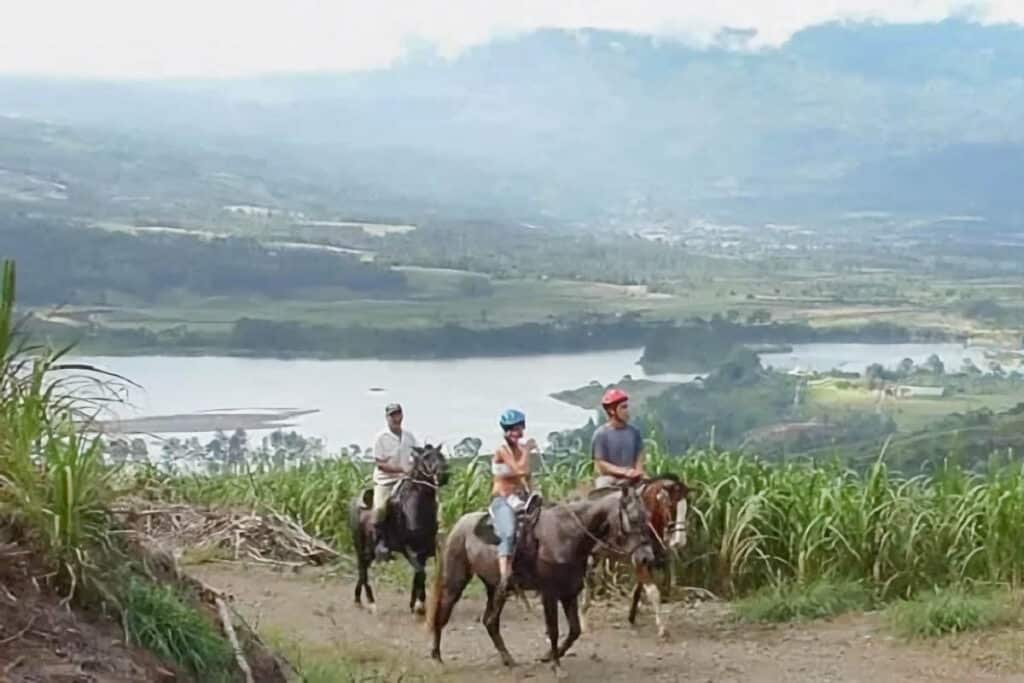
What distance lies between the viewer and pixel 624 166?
46438mm

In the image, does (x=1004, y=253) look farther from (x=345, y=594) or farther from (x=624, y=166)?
(x=345, y=594)

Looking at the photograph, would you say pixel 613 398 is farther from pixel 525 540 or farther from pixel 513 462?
pixel 525 540

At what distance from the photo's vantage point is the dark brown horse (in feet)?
35.9

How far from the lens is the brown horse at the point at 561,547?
9.19m

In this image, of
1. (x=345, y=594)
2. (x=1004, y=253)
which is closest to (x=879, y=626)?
(x=345, y=594)

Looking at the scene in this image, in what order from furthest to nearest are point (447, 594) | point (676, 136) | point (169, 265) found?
point (676, 136) → point (169, 265) → point (447, 594)

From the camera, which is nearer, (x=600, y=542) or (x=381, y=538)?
(x=600, y=542)

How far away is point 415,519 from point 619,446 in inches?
65.2

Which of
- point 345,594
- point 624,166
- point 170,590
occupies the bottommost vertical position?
point 345,594

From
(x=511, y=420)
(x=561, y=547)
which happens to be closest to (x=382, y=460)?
(x=511, y=420)

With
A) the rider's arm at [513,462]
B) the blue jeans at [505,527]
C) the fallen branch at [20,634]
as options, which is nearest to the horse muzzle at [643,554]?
the blue jeans at [505,527]

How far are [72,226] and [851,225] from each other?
22.0 m

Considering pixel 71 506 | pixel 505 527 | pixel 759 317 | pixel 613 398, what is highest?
pixel 759 317

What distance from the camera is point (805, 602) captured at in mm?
11148
